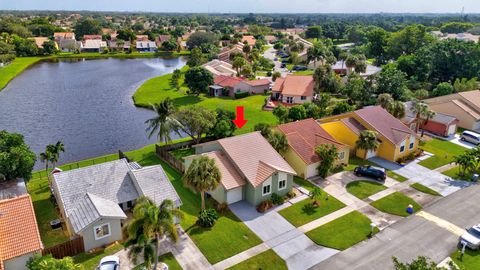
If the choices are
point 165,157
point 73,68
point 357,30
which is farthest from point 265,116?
point 357,30

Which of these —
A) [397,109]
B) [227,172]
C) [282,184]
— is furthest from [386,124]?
[227,172]

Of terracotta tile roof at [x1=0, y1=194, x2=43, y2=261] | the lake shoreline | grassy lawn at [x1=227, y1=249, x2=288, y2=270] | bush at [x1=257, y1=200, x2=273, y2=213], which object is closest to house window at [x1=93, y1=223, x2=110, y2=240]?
terracotta tile roof at [x1=0, y1=194, x2=43, y2=261]

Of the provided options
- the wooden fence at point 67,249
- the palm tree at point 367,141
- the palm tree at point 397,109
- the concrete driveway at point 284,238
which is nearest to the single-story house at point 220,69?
the palm tree at point 397,109

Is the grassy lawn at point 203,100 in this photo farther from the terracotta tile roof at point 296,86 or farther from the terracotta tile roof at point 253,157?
the terracotta tile roof at point 253,157

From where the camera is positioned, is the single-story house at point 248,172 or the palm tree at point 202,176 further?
the single-story house at point 248,172

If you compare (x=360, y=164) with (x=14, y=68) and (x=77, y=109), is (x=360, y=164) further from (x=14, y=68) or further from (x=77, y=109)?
(x=14, y=68)

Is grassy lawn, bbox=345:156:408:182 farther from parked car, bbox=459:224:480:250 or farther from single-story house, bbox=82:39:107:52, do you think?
single-story house, bbox=82:39:107:52
